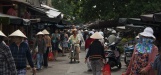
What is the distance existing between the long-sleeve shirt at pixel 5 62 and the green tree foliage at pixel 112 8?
22.4m

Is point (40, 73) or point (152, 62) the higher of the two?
point (152, 62)

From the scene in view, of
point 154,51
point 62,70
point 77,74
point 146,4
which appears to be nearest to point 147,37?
point 154,51

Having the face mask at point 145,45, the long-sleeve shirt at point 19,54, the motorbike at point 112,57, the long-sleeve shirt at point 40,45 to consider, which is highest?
the face mask at point 145,45

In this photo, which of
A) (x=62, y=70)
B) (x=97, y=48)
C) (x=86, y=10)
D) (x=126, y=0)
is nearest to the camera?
(x=97, y=48)

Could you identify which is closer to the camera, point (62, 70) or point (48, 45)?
point (62, 70)

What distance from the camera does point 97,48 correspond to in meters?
11.9

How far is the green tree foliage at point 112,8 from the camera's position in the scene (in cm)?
3101

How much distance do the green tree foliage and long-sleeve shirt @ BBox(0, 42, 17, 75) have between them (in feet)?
73.4

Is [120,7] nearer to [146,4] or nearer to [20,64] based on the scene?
[146,4]

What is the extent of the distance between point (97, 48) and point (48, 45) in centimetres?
637

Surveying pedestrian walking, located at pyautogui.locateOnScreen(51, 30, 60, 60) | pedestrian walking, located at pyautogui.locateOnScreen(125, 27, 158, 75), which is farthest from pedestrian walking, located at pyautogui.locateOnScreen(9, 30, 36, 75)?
pedestrian walking, located at pyautogui.locateOnScreen(51, 30, 60, 60)

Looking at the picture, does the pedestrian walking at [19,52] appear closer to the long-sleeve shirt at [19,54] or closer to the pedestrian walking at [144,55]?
the long-sleeve shirt at [19,54]

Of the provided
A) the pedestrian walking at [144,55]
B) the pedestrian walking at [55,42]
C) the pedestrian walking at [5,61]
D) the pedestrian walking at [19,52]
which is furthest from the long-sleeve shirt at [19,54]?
the pedestrian walking at [55,42]

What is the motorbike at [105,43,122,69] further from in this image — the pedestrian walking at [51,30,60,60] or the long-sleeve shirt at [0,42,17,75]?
the long-sleeve shirt at [0,42,17,75]
